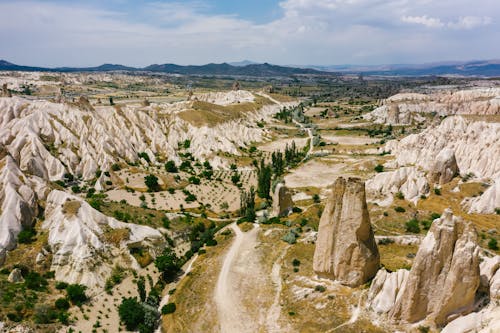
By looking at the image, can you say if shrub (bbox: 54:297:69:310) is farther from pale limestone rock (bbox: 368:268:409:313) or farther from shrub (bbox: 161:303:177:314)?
pale limestone rock (bbox: 368:268:409:313)

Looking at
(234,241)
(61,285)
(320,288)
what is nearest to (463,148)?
(234,241)

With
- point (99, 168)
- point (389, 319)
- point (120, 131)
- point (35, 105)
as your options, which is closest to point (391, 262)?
point (389, 319)

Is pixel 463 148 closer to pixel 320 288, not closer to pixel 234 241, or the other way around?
pixel 234 241

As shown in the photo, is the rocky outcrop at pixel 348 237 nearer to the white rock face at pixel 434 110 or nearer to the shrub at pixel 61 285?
the shrub at pixel 61 285

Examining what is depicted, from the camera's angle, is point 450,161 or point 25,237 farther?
point 450,161

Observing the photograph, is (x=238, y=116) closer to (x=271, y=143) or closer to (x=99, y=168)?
(x=271, y=143)
